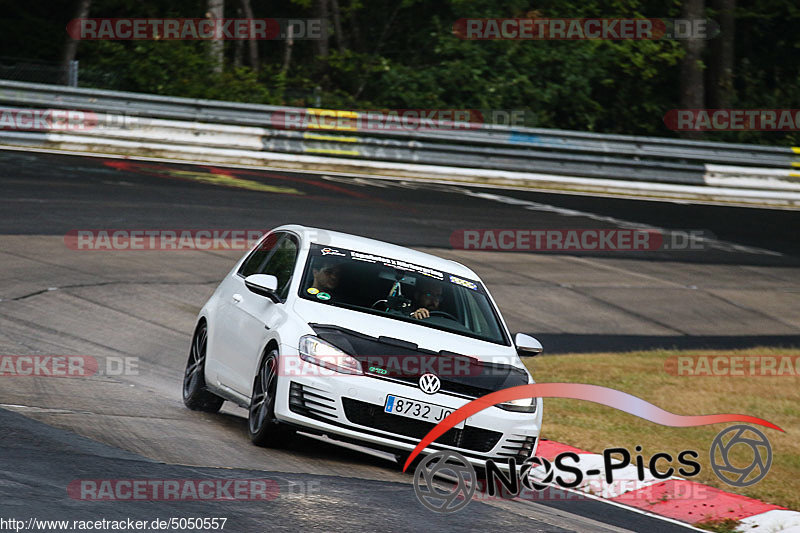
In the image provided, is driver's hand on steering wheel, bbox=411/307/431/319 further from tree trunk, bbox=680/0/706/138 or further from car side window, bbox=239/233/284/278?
tree trunk, bbox=680/0/706/138

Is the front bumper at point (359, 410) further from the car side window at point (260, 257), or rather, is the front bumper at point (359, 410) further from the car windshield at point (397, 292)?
the car side window at point (260, 257)

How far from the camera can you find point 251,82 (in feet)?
93.4

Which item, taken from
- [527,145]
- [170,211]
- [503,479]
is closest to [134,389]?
[503,479]

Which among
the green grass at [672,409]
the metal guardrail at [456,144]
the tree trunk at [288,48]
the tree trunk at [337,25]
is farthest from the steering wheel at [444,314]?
the tree trunk at [337,25]

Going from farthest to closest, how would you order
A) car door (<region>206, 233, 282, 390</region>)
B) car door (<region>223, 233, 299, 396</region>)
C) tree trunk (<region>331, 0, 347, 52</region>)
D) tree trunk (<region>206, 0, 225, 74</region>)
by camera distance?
tree trunk (<region>331, 0, 347, 52</region>) < tree trunk (<region>206, 0, 225, 74</region>) < car door (<region>206, 233, 282, 390</region>) < car door (<region>223, 233, 299, 396</region>)

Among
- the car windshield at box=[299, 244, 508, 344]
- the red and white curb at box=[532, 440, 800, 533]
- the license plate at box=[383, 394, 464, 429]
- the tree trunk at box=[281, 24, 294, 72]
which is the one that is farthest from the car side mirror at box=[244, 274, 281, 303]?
the tree trunk at box=[281, 24, 294, 72]

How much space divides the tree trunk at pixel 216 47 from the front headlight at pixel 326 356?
2183cm

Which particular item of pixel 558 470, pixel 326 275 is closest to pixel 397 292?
pixel 326 275

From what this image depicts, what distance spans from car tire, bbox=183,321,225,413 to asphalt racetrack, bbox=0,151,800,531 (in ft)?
0.58

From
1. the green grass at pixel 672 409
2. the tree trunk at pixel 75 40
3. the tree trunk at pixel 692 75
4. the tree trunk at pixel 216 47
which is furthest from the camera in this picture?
the tree trunk at pixel 692 75

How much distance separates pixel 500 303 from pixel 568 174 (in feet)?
35.4

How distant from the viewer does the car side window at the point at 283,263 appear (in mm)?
8906

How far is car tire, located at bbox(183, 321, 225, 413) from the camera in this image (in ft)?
31.6

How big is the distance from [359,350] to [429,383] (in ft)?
1.67
